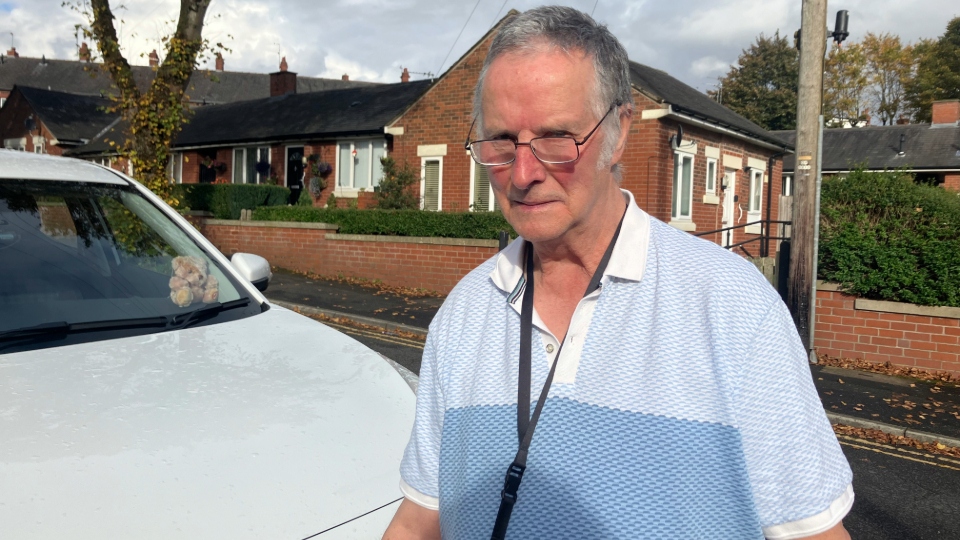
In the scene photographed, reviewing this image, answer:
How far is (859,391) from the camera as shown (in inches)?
322

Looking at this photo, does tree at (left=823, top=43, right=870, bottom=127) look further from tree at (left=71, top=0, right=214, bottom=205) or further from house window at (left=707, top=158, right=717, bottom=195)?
tree at (left=71, top=0, right=214, bottom=205)

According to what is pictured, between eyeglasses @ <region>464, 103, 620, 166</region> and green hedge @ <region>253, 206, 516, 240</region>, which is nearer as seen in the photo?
eyeglasses @ <region>464, 103, 620, 166</region>

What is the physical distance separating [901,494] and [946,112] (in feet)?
113

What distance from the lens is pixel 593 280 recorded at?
4.99ft

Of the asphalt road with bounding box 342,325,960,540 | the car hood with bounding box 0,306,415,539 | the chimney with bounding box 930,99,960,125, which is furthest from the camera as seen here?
the chimney with bounding box 930,99,960,125

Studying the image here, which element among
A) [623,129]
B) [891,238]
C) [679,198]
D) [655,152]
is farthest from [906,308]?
[623,129]

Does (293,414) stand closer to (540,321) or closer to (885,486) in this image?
(540,321)

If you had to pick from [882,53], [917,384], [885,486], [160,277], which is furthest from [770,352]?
[882,53]

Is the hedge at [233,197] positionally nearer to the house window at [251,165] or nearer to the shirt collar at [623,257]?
the house window at [251,165]

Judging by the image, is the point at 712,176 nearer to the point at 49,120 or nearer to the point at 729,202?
the point at 729,202

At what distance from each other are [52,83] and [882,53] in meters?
60.8

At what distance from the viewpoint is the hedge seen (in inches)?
834

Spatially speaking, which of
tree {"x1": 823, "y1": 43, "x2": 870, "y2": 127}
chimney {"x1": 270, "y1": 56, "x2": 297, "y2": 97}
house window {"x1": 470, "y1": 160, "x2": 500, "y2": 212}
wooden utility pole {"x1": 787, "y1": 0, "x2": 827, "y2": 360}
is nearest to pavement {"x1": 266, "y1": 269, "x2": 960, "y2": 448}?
wooden utility pole {"x1": 787, "y1": 0, "x2": 827, "y2": 360}

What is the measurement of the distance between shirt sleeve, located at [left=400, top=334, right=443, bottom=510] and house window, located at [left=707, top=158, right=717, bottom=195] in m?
18.0
